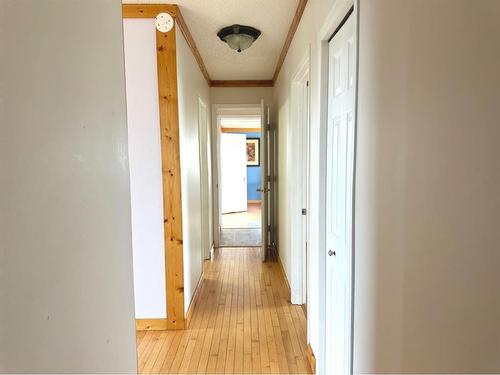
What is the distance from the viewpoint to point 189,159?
302cm

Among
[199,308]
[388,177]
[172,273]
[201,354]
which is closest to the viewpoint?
A: [388,177]

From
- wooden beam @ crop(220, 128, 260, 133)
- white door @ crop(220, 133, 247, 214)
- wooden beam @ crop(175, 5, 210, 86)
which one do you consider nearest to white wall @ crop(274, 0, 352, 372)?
wooden beam @ crop(175, 5, 210, 86)

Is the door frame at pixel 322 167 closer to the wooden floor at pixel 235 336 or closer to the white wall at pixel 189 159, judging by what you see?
the wooden floor at pixel 235 336

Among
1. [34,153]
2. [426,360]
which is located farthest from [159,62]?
[426,360]

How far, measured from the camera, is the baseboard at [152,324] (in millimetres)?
2590

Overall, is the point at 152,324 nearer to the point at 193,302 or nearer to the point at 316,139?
the point at 193,302

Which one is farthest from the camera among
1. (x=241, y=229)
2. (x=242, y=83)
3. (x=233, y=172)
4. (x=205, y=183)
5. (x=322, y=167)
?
(x=233, y=172)

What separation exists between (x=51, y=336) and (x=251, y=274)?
325 cm

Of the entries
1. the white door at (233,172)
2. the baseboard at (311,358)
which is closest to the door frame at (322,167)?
the baseboard at (311,358)

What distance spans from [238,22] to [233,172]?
5.71 meters

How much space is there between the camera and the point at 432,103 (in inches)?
28.7

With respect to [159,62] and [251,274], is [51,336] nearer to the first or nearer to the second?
[159,62]

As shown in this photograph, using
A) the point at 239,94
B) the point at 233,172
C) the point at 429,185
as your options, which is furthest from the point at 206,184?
the point at 233,172

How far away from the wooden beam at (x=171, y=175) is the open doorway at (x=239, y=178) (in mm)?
3131
